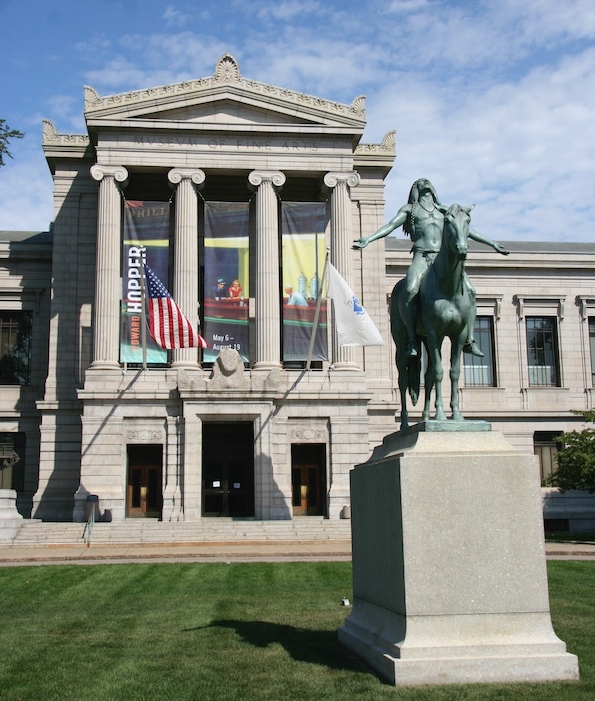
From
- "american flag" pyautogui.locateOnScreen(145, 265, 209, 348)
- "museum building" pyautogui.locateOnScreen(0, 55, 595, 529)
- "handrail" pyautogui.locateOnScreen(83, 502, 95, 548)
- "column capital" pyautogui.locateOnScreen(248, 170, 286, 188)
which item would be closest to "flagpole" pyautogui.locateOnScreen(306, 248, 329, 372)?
"museum building" pyautogui.locateOnScreen(0, 55, 595, 529)

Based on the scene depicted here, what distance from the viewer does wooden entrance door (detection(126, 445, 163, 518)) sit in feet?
141

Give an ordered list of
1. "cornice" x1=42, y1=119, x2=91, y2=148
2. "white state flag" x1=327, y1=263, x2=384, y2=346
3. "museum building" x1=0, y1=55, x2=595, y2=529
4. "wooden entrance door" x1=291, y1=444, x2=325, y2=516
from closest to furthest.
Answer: "white state flag" x1=327, y1=263, x2=384, y2=346 → "museum building" x1=0, y1=55, x2=595, y2=529 → "wooden entrance door" x1=291, y1=444, x2=325, y2=516 → "cornice" x1=42, y1=119, x2=91, y2=148

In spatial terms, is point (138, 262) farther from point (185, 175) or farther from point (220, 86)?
point (220, 86)

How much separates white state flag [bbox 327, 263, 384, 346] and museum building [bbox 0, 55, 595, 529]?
3325 mm

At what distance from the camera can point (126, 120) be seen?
4466cm

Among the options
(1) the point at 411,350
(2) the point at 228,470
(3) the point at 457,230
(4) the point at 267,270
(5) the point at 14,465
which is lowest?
(2) the point at 228,470

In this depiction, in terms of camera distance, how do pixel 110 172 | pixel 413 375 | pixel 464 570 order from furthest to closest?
pixel 110 172
pixel 413 375
pixel 464 570

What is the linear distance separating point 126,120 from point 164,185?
4458mm

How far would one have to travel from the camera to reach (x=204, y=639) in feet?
42.3

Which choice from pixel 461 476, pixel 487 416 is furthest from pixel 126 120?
pixel 461 476

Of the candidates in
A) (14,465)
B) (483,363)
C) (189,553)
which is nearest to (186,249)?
(14,465)

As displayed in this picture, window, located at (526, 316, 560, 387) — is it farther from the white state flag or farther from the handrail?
the handrail

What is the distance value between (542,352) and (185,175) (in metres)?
23.7

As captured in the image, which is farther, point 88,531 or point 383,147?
point 383,147
